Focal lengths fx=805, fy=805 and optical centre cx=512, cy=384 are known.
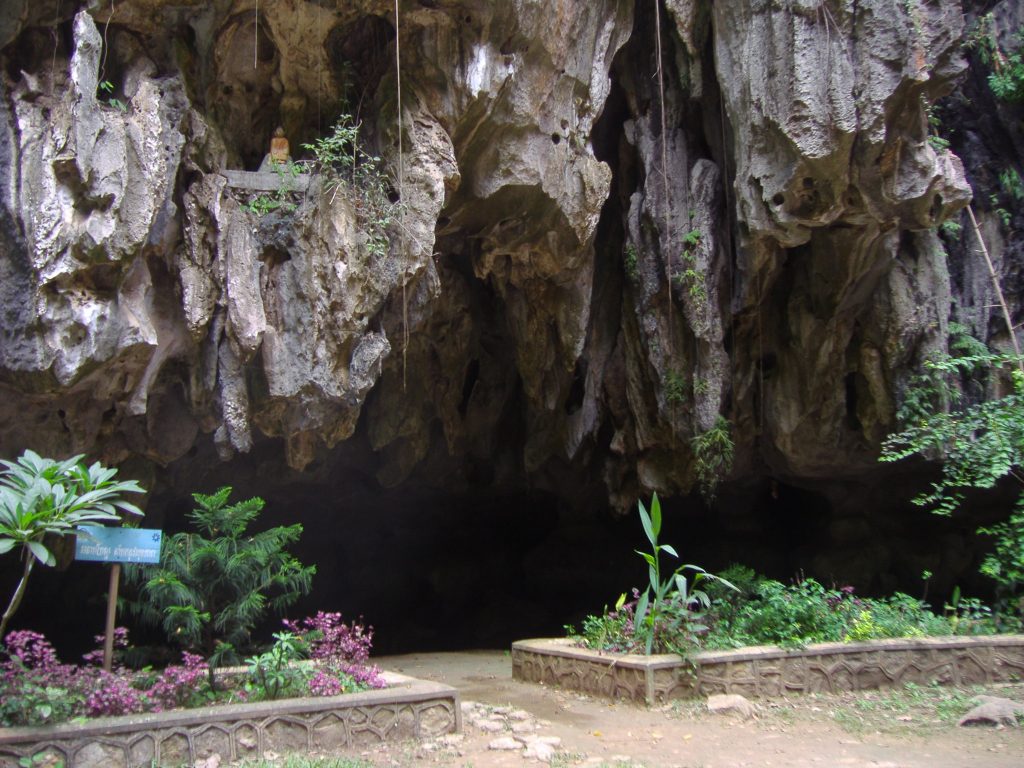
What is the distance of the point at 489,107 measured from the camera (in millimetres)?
8578

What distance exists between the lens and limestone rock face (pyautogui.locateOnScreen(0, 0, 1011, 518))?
22.5ft

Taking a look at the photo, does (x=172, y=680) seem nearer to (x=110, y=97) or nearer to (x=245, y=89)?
(x=110, y=97)

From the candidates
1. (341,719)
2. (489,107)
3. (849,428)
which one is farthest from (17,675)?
(849,428)

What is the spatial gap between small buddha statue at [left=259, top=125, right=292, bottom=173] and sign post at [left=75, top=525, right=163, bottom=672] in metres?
4.56

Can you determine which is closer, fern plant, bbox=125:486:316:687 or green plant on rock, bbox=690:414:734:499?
fern plant, bbox=125:486:316:687

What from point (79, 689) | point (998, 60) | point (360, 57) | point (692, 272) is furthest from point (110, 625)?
point (998, 60)

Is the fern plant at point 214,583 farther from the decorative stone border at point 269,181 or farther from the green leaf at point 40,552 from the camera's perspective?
the decorative stone border at point 269,181

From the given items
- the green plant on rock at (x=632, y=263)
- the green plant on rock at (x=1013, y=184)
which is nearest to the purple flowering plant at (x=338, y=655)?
the green plant on rock at (x=632, y=263)

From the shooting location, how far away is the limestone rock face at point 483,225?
6.86 metres

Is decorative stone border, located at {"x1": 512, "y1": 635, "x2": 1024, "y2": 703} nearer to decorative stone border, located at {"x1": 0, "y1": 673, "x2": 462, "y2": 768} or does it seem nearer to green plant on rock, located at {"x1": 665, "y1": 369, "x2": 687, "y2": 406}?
decorative stone border, located at {"x1": 0, "y1": 673, "x2": 462, "y2": 768}

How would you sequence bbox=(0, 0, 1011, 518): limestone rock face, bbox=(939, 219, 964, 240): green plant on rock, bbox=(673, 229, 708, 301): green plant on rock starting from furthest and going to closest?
bbox=(939, 219, 964, 240): green plant on rock
bbox=(673, 229, 708, 301): green plant on rock
bbox=(0, 0, 1011, 518): limestone rock face

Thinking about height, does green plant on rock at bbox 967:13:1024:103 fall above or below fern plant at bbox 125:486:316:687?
above

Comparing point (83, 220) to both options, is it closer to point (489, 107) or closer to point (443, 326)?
point (489, 107)

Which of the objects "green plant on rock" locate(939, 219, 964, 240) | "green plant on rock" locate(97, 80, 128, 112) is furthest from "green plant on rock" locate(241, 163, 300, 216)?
"green plant on rock" locate(939, 219, 964, 240)
